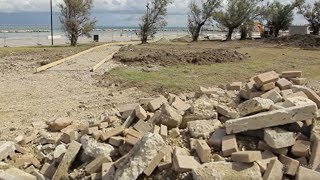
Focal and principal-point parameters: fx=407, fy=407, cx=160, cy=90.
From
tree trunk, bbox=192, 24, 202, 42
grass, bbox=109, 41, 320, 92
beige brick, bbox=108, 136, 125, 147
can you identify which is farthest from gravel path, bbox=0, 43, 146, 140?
tree trunk, bbox=192, 24, 202, 42

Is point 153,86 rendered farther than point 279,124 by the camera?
Yes

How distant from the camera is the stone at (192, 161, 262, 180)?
4332 mm

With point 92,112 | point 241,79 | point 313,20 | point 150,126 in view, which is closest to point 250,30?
point 313,20

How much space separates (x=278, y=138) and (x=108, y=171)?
200cm

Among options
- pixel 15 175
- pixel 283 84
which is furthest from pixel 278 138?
pixel 15 175

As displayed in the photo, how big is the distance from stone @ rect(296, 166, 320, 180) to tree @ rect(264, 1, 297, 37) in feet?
121

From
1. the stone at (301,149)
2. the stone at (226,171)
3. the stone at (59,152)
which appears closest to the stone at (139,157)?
the stone at (226,171)

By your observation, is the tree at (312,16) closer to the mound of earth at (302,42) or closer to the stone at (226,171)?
the mound of earth at (302,42)

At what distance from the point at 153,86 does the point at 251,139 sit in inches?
242

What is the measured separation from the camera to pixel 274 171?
4.37 meters

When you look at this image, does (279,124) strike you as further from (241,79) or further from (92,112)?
(241,79)

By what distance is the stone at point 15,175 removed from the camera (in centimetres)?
505

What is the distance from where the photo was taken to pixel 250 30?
3778cm

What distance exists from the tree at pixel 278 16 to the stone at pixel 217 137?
3626 cm
